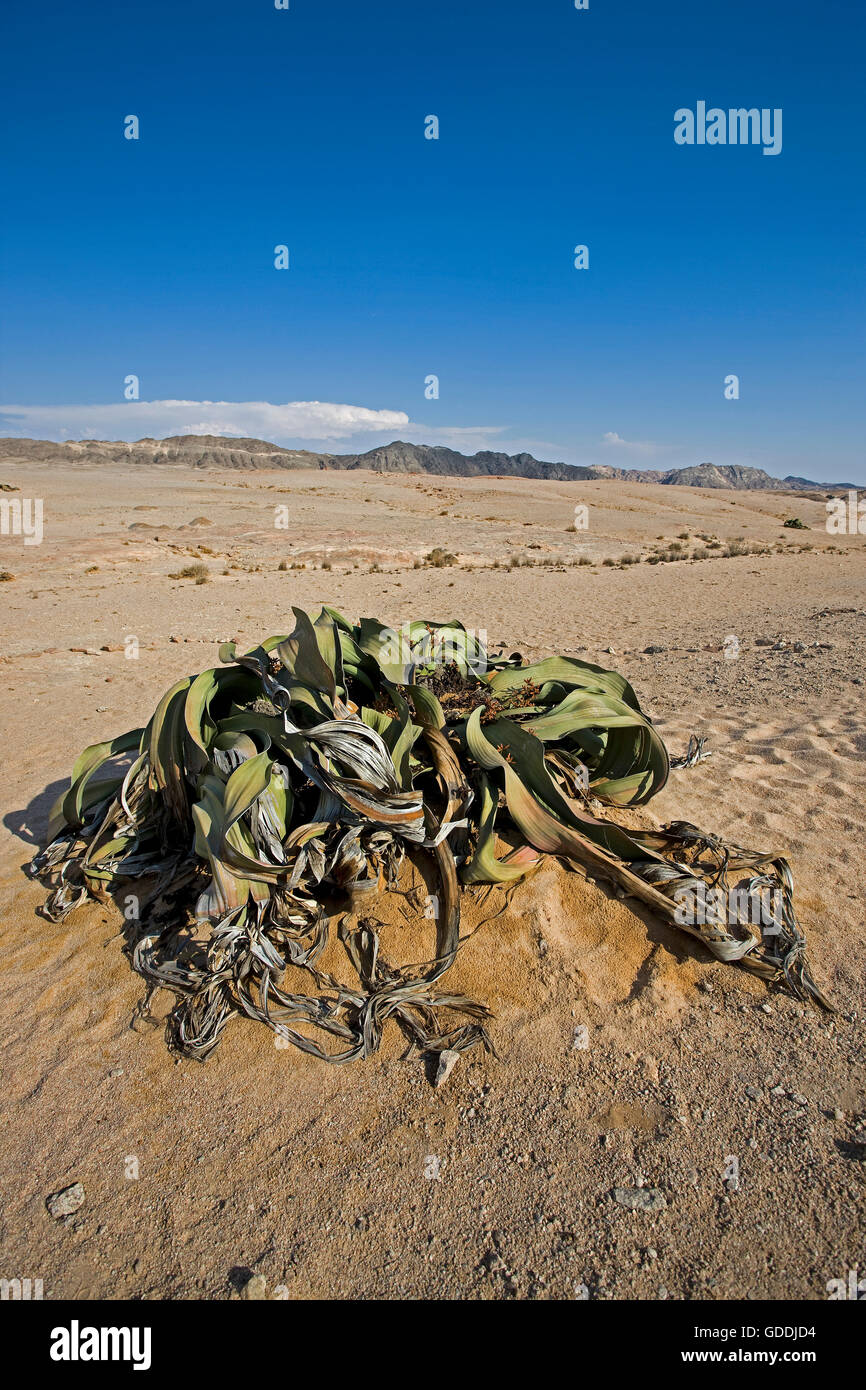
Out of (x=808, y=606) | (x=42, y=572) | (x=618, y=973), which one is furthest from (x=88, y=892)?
A: (x=42, y=572)

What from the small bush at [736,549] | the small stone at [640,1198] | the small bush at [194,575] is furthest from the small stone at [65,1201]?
the small bush at [736,549]

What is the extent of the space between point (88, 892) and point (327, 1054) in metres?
1.40

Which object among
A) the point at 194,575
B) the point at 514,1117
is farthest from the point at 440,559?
the point at 514,1117

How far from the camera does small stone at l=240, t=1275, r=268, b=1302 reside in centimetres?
169

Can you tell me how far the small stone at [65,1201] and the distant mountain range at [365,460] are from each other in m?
68.7

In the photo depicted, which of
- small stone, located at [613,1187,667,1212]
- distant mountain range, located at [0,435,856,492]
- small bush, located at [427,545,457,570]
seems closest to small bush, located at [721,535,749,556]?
small bush, located at [427,545,457,570]

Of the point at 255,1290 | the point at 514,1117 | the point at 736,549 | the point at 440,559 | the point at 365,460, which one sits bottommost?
the point at 255,1290

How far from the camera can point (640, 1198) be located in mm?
1869

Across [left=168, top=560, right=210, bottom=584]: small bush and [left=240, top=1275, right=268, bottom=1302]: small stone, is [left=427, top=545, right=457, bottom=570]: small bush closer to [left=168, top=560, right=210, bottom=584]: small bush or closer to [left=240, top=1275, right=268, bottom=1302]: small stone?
[left=168, top=560, right=210, bottom=584]: small bush

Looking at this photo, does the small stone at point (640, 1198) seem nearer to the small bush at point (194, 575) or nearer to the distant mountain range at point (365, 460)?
the small bush at point (194, 575)

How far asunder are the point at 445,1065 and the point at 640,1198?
618 mm

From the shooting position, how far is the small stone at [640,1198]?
1.85 meters

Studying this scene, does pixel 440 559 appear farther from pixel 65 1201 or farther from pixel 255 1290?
pixel 255 1290
